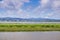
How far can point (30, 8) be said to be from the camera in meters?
2.62

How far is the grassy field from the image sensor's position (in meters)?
2.50

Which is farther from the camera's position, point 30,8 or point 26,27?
point 30,8

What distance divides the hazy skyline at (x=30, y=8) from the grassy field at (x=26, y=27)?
16 cm

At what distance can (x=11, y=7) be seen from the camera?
258 cm

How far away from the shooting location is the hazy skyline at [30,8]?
2.58 metres

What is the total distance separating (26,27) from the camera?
2512 mm

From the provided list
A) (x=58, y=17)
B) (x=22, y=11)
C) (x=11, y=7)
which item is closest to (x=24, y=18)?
(x=22, y=11)

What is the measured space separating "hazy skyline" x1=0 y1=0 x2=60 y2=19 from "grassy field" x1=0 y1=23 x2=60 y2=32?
159mm

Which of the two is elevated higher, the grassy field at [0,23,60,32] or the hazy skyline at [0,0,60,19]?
the hazy skyline at [0,0,60,19]

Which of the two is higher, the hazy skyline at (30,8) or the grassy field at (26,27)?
the hazy skyline at (30,8)

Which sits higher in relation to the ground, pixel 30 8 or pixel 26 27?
pixel 30 8

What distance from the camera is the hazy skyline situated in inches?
102

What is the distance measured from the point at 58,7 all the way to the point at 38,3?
34cm

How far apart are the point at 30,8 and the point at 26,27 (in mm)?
334
